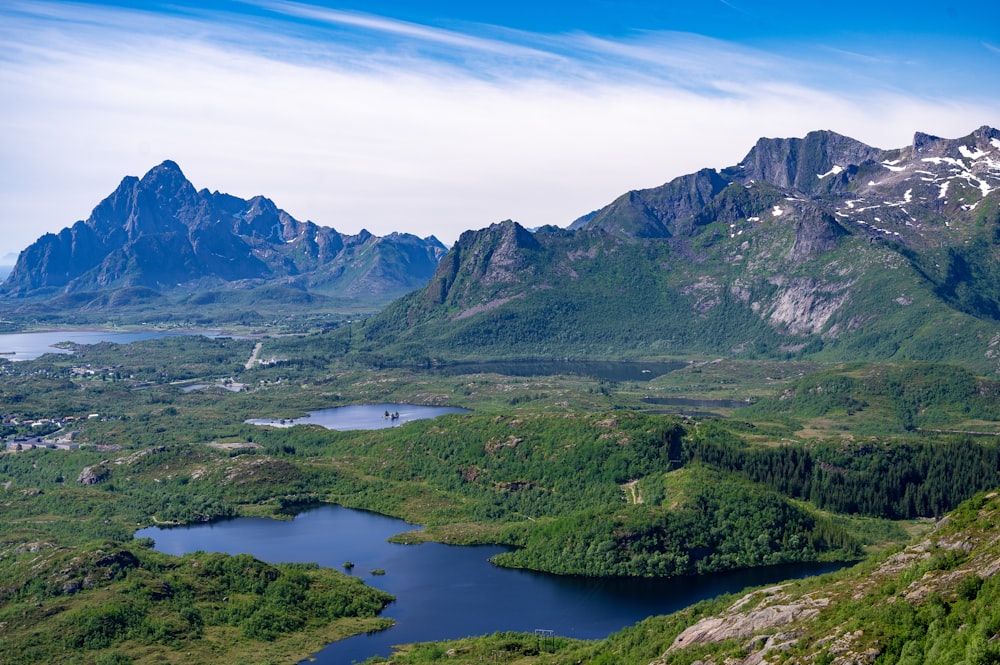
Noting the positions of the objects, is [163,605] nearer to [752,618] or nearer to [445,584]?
[445,584]

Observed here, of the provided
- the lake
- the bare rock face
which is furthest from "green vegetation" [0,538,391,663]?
the bare rock face

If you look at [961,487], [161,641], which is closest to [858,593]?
[161,641]

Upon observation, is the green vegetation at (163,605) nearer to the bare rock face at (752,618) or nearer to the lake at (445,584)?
the lake at (445,584)

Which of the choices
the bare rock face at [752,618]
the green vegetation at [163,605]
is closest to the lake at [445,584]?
the green vegetation at [163,605]

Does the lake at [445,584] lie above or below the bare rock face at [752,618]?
below

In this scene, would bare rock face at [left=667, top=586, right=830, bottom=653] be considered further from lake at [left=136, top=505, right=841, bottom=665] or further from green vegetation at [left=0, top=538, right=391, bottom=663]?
green vegetation at [left=0, top=538, right=391, bottom=663]

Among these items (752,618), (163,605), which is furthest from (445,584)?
(752,618)

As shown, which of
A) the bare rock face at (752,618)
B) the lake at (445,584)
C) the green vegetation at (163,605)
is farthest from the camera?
the lake at (445,584)

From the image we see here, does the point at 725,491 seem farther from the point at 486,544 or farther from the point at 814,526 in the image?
the point at 486,544

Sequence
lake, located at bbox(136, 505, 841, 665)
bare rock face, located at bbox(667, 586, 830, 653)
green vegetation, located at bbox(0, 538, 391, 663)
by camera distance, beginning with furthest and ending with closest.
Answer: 1. lake, located at bbox(136, 505, 841, 665)
2. green vegetation, located at bbox(0, 538, 391, 663)
3. bare rock face, located at bbox(667, 586, 830, 653)
